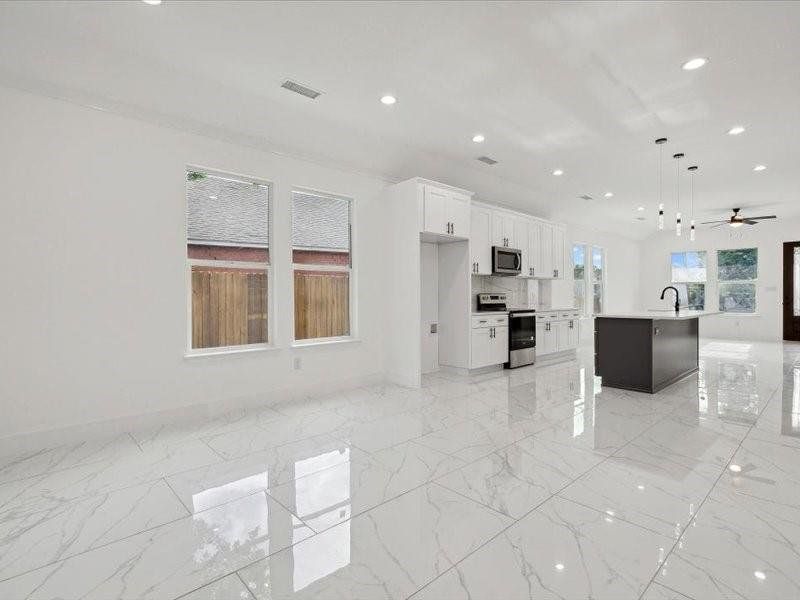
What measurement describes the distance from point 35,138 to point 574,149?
5212 mm

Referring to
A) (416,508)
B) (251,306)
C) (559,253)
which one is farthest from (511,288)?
(416,508)

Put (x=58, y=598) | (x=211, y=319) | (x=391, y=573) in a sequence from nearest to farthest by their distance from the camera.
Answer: (x=58, y=598) → (x=391, y=573) → (x=211, y=319)

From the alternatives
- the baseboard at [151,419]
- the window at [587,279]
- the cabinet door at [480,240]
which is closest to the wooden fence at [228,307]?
the baseboard at [151,419]

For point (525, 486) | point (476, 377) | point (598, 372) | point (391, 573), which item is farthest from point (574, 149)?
point (391, 573)

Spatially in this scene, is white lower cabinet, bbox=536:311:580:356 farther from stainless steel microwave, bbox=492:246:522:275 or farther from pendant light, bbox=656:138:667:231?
pendant light, bbox=656:138:667:231

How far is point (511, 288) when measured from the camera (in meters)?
7.22

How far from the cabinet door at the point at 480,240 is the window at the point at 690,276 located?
7.47m

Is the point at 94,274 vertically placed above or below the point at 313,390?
above

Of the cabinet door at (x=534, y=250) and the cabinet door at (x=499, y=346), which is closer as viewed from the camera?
the cabinet door at (x=499, y=346)

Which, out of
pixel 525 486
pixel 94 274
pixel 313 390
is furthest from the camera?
pixel 313 390

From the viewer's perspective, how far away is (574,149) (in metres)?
4.98

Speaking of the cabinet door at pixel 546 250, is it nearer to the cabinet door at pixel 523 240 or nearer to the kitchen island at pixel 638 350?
the cabinet door at pixel 523 240

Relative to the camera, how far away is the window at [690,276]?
10.5 m

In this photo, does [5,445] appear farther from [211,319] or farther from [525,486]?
[525,486]
